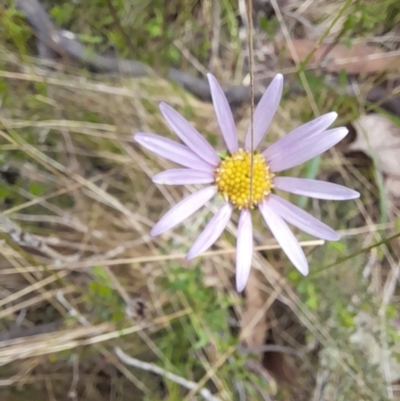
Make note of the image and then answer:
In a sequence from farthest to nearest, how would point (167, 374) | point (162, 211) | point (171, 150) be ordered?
point (162, 211), point (167, 374), point (171, 150)

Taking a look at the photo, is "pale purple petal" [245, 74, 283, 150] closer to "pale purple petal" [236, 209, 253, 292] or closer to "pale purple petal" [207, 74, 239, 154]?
"pale purple petal" [207, 74, 239, 154]

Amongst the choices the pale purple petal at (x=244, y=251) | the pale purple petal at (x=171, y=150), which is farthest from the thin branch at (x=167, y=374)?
the pale purple petal at (x=171, y=150)

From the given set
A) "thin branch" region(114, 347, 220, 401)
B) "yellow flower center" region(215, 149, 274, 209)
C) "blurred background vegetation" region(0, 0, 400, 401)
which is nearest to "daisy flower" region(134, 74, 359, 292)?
"yellow flower center" region(215, 149, 274, 209)

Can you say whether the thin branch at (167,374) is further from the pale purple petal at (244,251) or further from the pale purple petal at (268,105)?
the pale purple petal at (268,105)

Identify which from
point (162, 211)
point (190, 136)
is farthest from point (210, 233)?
point (162, 211)

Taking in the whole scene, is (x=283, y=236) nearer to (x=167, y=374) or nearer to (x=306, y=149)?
(x=306, y=149)

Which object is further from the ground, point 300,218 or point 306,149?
point 306,149
